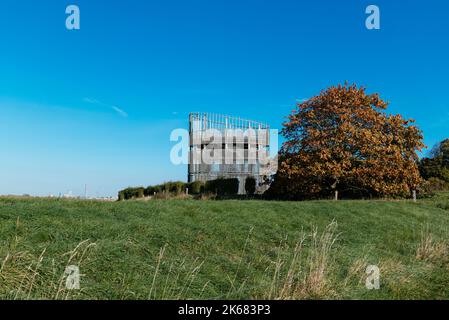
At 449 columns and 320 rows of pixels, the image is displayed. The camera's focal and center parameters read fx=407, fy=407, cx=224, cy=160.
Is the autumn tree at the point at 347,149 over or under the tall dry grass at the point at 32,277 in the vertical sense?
over

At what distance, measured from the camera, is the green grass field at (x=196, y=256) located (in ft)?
16.9

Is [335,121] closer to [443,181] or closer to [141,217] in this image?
[443,181]

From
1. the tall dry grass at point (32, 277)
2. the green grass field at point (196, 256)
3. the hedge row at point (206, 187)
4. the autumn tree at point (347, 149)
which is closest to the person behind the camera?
the tall dry grass at point (32, 277)

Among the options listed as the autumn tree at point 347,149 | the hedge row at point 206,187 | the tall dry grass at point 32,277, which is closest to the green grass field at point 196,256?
the tall dry grass at point 32,277

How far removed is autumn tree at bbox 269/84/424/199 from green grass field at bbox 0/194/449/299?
12644 millimetres

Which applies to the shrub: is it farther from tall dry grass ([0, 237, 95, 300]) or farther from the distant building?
tall dry grass ([0, 237, 95, 300])

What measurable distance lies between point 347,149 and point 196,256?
63.3ft

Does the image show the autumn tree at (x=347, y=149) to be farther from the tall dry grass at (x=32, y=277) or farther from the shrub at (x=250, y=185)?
the tall dry grass at (x=32, y=277)

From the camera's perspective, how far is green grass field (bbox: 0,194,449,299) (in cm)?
516

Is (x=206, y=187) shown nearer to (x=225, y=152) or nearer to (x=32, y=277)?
(x=225, y=152)

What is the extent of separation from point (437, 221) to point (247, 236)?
9895 millimetres

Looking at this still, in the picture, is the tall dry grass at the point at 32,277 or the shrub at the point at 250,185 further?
the shrub at the point at 250,185

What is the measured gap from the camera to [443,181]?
103 ft

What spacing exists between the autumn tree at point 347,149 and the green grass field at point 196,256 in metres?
12.6
